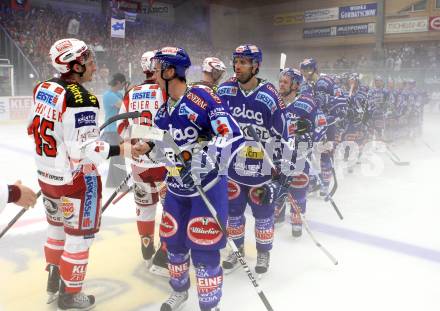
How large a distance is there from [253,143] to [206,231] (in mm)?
1247

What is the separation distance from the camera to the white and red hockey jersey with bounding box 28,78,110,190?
9.09 ft

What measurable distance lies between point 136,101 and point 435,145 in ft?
32.8

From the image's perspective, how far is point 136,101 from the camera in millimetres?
3768

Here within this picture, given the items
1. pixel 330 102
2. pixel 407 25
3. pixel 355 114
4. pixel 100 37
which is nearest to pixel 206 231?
pixel 330 102

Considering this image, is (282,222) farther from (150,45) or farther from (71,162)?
(150,45)

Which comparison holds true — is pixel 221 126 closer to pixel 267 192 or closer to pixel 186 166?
pixel 186 166

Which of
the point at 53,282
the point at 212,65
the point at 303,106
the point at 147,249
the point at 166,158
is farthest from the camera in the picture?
the point at 212,65

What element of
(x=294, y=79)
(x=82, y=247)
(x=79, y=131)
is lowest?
(x=82, y=247)

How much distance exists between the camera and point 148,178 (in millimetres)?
3797

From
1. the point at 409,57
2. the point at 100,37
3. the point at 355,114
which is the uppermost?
the point at 100,37

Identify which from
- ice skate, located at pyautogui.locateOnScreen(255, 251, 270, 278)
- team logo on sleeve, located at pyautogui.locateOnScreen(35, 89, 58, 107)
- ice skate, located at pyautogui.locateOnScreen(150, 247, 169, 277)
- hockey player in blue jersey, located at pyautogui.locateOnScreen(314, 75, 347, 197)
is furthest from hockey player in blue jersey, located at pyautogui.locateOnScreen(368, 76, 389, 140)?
team logo on sleeve, located at pyautogui.locateOnScreen(35, 89, 58, 107)

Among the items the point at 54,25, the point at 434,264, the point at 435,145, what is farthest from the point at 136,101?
the point at 54,25

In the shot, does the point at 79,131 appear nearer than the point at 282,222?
Yes

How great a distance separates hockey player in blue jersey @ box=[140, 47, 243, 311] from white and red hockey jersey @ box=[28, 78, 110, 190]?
0.47 metres
